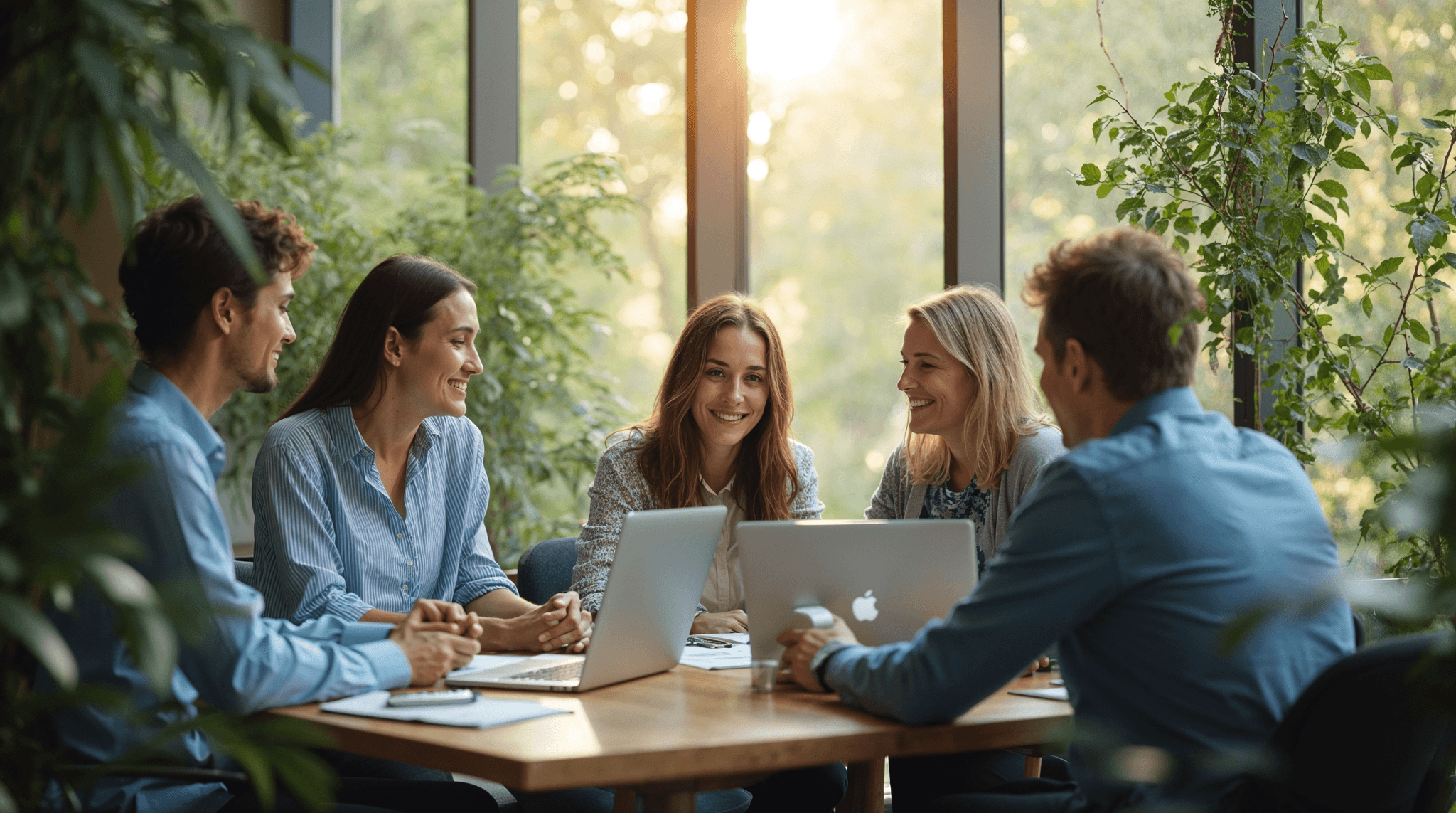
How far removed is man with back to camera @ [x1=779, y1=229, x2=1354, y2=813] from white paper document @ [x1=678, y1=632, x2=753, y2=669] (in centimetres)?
45

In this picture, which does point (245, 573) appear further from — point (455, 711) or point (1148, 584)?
point (1148, 584)

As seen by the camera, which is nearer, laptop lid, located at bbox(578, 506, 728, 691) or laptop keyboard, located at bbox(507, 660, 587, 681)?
laptop lid, located at bbox(578, 506, 728, 691)

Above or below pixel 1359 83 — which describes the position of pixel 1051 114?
above

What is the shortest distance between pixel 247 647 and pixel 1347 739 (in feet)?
4.27

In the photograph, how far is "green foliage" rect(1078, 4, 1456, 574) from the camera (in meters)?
2.29

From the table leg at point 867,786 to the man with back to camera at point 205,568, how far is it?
625mm

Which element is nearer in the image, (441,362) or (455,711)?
(455,711)

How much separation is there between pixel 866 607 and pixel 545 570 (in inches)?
42.6

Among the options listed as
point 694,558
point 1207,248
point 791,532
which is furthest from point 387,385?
point 1207,248

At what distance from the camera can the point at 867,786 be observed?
203cm

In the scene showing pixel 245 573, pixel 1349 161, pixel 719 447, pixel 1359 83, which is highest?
pixel 1359 83

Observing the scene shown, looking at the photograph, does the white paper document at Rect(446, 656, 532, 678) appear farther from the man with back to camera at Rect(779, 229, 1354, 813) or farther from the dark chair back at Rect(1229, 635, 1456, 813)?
the dark chair back at Rect(1229, 635, 1456, 813)

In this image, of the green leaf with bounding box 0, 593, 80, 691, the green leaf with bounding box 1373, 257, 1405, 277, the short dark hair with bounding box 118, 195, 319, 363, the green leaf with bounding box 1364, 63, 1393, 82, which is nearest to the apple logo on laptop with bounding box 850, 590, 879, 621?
the short dark hair with bounding box 118, 195, 319, 363

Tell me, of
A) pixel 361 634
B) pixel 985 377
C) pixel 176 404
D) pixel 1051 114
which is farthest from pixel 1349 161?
pixel 176 404
